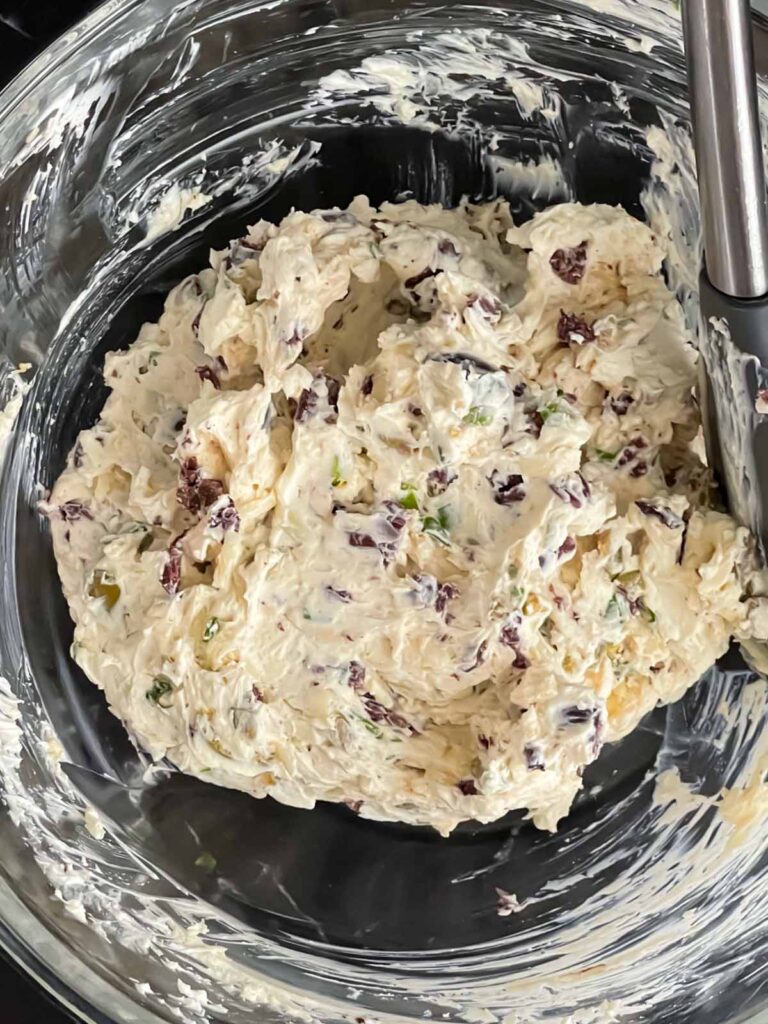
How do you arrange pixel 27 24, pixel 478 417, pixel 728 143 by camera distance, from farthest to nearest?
pixel 27 24, pixel 478 417, pixel 728 143

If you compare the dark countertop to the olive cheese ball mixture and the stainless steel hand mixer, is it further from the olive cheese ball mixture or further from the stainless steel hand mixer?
the stainless steel hand mixer

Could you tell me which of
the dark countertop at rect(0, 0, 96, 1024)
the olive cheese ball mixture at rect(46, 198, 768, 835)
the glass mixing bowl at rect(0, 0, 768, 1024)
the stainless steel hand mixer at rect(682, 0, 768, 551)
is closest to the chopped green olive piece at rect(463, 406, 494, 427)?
the olive cheese ball mixture at rect(46, 198, 768, 835)

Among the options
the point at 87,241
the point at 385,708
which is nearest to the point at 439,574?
the point at 385,708

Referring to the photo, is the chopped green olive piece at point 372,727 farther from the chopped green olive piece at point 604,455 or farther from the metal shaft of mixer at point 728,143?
the metal shaft of mixer at point 728,143

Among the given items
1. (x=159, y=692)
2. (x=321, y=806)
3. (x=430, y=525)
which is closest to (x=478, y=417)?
(x=430, y=525)

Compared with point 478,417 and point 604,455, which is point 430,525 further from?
point 604,455

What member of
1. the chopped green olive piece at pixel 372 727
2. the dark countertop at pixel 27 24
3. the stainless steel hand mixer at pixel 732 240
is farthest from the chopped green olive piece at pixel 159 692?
the stainless steel hand mixer at pixel 732 240
